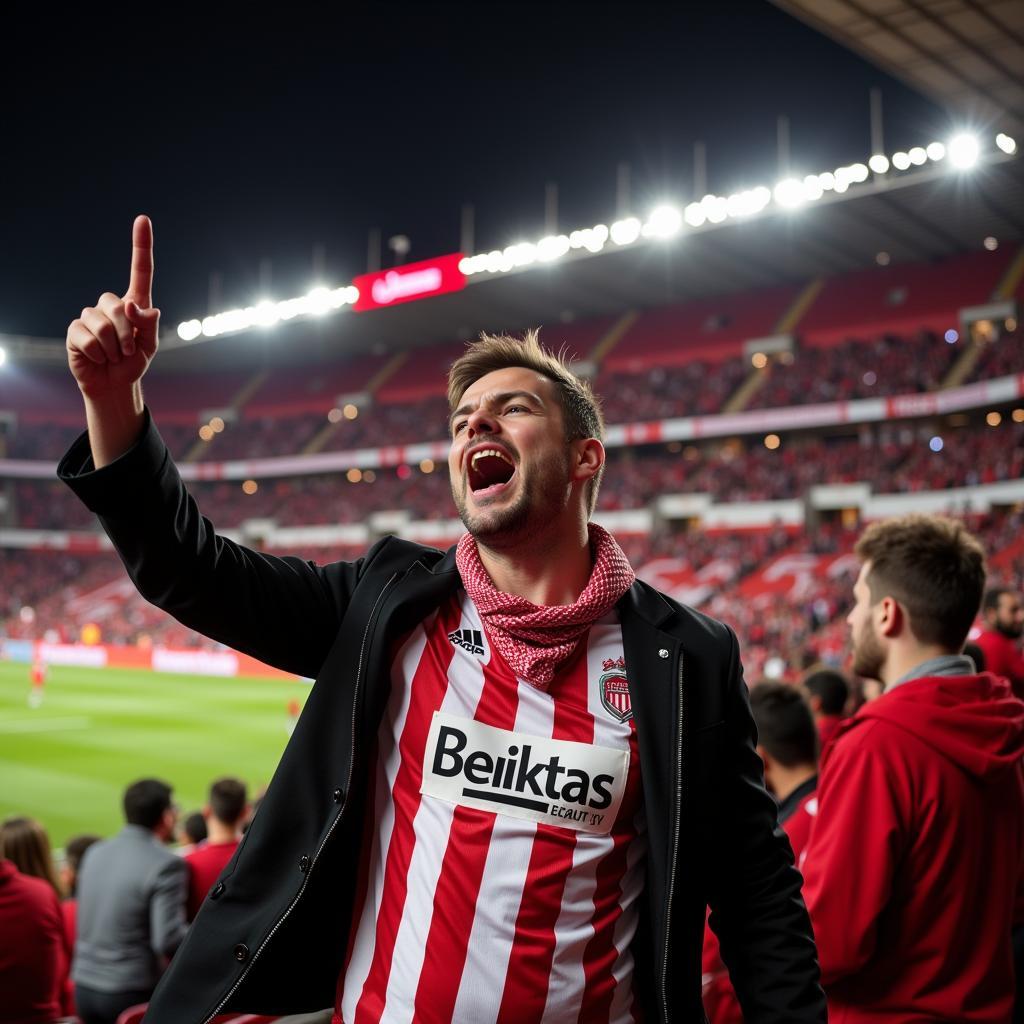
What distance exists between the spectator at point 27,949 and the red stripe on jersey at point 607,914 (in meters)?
3.28

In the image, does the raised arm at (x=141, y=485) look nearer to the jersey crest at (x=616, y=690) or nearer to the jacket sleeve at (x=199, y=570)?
the jacket sleeve at (x=199, y=570)

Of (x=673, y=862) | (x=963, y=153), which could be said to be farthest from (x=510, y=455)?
(x=963, y=153)

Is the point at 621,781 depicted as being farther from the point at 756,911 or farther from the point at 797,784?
the point at 797,784

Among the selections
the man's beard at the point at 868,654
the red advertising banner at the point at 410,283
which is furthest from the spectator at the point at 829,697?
the red advertising banner at the point at 410,283

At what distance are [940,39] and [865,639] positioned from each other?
1288 centimetres

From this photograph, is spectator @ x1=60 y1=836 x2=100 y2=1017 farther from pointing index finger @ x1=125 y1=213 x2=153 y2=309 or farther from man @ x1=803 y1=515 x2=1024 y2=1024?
pointing index finger @ x1=125 y1=213 x2=153 y2=309

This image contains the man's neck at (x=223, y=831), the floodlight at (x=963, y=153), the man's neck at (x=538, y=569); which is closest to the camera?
the man's neck at (x=538, y=569)

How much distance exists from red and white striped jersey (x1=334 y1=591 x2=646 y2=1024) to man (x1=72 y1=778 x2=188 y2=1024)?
3650 millimetres

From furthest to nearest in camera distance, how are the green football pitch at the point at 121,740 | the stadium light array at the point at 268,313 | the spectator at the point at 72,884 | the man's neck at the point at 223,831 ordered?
the stadium light array at the point at 268,313 → the green football pitch at the point at 121,740 → the spectator at the point at 72,884 → the man's neck at the point at 223,831

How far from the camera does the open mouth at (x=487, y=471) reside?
6.81ft

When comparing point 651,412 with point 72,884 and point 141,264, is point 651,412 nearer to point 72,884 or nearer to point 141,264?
point 72,884

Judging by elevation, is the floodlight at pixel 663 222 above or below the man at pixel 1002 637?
above

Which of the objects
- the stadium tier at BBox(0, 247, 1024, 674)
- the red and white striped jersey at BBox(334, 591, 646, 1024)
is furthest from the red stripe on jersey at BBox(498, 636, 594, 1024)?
the stadium tier at BBox(0, 247, 1024, 674)

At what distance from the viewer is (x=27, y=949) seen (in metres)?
4.12
